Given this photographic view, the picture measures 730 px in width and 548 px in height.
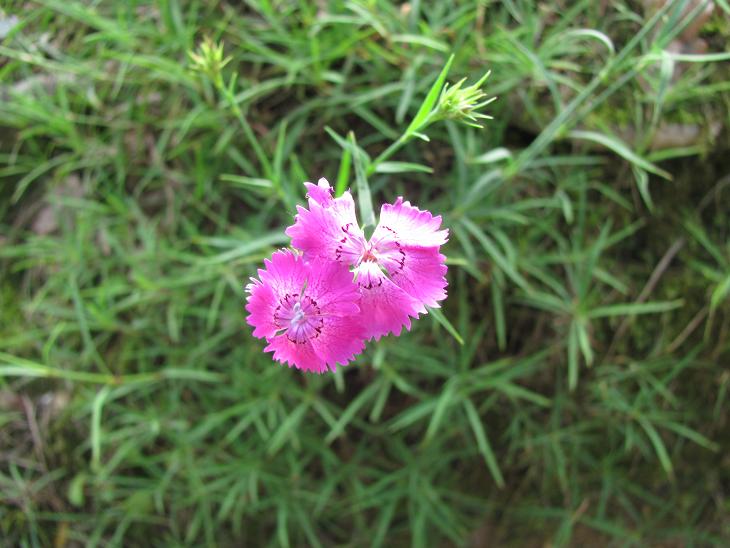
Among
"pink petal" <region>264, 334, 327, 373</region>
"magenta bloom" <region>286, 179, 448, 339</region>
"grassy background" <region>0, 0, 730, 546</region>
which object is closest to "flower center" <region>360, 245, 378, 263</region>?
"magenta bloom" <region>286, 179, 448, 339</region>

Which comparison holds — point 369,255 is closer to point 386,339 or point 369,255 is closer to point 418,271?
point 418,271

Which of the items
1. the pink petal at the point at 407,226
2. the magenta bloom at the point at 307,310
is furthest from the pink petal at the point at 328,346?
the pink petal at the point at 407,226

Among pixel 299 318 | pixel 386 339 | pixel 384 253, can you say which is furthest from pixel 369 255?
pixel 386 339

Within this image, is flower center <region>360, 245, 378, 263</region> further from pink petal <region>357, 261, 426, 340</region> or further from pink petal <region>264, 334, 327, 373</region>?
pink petal <region>264, 334, 327, 373</region>

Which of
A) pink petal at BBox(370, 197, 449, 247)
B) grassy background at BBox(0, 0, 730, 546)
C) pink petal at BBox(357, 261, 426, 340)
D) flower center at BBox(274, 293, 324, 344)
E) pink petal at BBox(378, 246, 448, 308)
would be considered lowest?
grassy background at BBox(0, 0, 730, 546)

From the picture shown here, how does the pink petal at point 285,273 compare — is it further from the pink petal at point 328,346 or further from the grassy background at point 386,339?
the grassy background at point 386,339

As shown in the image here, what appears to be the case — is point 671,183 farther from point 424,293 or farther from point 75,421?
point 75,421

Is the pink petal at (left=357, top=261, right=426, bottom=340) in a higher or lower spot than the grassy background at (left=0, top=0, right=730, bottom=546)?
higher

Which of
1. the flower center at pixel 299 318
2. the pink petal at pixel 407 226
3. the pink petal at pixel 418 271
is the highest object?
the pink petal at pixel 407 226
